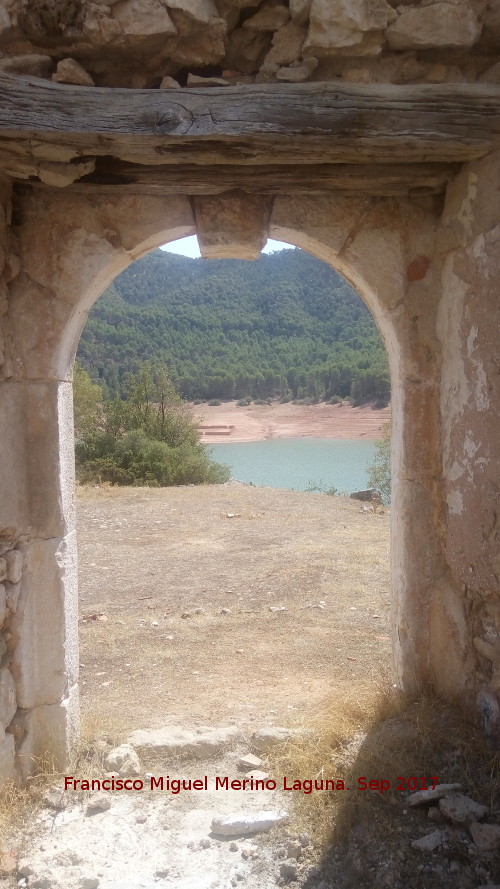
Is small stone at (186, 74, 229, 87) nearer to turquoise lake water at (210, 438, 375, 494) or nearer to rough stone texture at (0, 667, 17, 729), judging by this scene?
rough stone texture at (0, 667, 17, 729)

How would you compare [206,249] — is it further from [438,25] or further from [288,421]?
[288,421]

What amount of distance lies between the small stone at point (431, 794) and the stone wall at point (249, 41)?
2858 mm

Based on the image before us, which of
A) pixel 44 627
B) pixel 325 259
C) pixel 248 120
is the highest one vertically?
pixel 248 120

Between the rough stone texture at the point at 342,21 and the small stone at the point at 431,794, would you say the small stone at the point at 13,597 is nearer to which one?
the small stone at the point at 431,794

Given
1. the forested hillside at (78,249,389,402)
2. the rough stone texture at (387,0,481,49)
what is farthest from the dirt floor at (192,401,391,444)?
the rough stone texture at (387,0,481,49)

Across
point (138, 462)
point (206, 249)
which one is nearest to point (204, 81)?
point (206, 249)

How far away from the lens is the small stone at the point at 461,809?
2404mm

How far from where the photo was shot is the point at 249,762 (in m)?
3.11

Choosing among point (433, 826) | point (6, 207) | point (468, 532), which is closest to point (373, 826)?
point (433, 826)

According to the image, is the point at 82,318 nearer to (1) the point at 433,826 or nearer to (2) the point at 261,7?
(2) the point at 261,7

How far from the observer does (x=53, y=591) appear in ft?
9.82

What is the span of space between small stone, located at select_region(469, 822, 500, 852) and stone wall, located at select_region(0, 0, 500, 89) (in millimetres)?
2899

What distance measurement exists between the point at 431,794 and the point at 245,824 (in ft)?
2.52

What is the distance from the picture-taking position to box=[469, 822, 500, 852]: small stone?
90.4 inches
